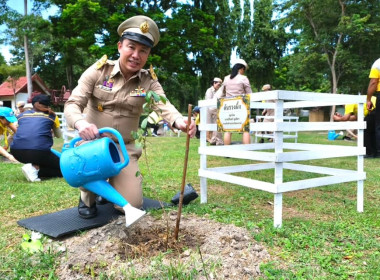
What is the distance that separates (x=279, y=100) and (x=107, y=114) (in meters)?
1.33

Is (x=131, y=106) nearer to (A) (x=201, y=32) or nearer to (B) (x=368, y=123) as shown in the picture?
(B) (x=368, y=123)

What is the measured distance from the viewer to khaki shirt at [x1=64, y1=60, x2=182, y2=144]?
248 cm

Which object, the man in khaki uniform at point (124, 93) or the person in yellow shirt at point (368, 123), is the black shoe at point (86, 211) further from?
the person in yellow shirt at point (368, 123)

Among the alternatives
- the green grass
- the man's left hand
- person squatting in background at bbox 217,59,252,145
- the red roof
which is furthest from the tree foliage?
the man's left hand

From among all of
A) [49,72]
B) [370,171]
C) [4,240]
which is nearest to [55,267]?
[4,240]

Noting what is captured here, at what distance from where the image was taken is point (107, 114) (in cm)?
264

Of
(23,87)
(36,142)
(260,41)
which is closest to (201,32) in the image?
(260,41)

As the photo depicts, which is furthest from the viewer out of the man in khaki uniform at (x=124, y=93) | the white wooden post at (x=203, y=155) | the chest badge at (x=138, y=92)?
the white wooden post at (x=203, y=155)

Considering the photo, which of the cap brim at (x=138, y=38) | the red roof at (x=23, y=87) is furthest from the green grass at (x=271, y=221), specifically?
the red roof at (x=23, y=87)

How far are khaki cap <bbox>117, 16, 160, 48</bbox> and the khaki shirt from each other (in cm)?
31

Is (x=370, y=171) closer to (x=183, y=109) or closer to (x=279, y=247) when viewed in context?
(x=279, y=247)

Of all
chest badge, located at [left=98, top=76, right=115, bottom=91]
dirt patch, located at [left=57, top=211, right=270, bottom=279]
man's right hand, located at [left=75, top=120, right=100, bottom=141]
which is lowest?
dirt patch, located at [left=57, top=211, right=270, bottom=279]

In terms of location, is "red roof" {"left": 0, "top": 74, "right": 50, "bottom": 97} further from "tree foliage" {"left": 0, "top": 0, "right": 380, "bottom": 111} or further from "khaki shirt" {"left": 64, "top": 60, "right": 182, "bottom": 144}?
"khaki shirt" {"left": 64, "top": 60, "right": 182, "bottom": 144}

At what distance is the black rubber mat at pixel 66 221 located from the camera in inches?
89.2
